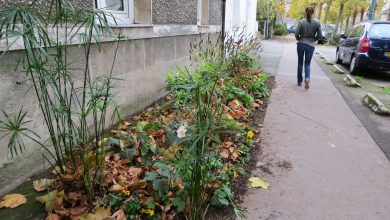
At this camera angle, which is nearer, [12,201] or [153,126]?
[12,201]

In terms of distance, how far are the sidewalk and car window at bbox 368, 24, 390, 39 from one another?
4.19 m

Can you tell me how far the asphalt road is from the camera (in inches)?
177

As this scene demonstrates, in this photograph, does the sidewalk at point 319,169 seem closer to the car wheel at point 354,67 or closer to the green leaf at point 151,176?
the green leaf at point 151,176

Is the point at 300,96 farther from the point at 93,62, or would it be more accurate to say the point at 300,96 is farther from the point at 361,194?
the point at 93,62

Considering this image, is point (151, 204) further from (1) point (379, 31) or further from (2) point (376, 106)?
(1) point (379, 31)

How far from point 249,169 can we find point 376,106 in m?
3.75

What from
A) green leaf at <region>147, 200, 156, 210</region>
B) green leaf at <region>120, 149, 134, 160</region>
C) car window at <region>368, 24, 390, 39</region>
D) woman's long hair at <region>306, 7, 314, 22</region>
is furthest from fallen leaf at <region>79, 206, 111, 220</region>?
car window at <region>368, 24, 390, 39</region>

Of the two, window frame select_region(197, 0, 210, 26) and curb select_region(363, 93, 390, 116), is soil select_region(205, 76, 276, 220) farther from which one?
window frame select_region(197, 0, 210, 26)

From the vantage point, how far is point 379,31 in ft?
29.0

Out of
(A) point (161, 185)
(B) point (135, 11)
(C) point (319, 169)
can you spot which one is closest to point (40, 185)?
(A) point (161, 185)

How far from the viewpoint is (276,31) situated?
3466 cm

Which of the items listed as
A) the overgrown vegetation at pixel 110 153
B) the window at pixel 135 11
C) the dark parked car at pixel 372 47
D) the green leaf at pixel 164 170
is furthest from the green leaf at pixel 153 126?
the dark parked car at pixel 372 47

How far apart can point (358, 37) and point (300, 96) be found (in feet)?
14.1

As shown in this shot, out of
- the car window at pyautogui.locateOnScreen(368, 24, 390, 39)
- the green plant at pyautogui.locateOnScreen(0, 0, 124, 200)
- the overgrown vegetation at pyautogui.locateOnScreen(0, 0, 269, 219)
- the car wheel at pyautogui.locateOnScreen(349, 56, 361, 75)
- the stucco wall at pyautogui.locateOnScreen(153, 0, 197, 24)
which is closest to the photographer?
the green plant at pyautogui.locateOnScreen(0, 0, 124, 200)
